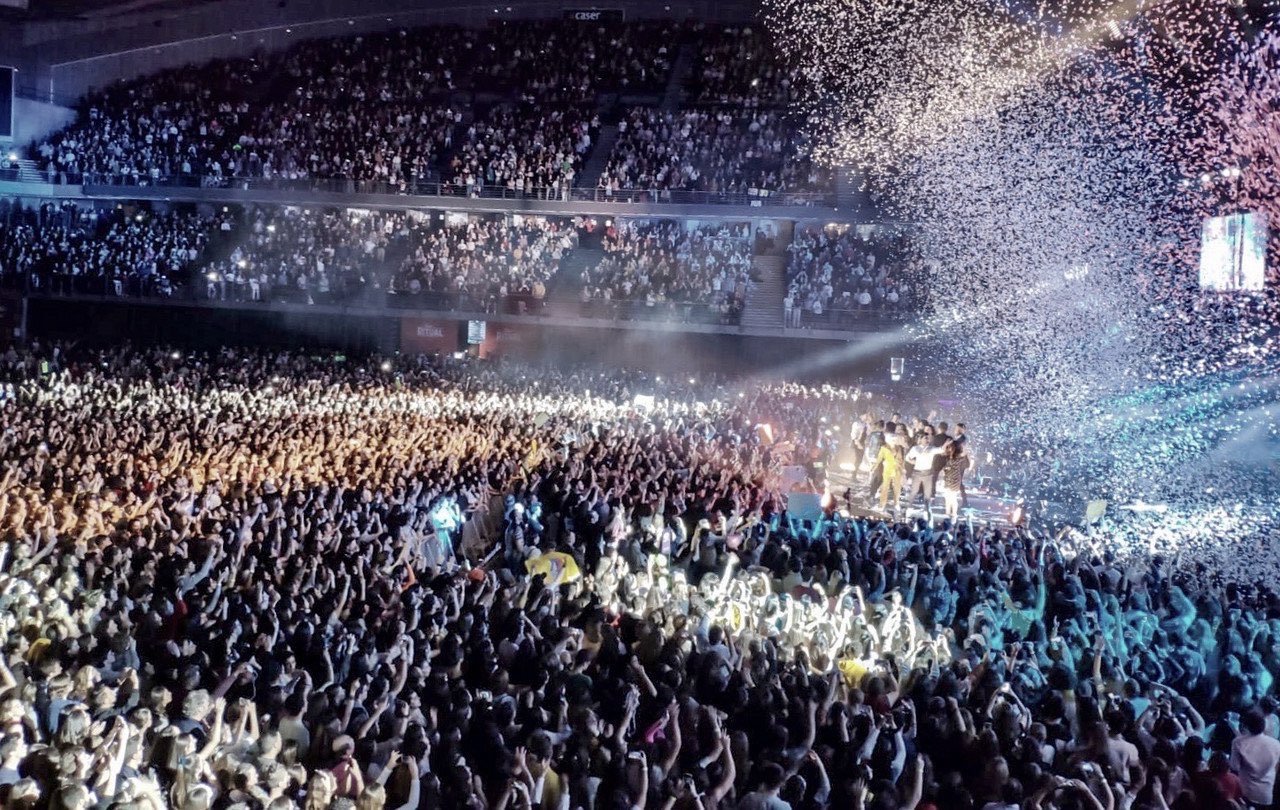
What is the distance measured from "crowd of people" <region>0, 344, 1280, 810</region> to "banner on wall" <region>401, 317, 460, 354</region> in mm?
15052

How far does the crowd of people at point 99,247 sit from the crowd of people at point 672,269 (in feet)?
30.7

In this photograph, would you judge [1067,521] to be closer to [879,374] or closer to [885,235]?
[879,374]

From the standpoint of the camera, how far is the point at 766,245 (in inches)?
1083

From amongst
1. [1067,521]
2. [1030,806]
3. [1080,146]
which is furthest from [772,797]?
[1080,146]

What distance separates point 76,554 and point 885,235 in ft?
69.5

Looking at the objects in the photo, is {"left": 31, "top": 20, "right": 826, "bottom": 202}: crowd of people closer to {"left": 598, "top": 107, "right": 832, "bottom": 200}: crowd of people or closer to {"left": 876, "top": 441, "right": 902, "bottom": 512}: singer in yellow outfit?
{"left": 598, "top": 107, "right": 832, "bottom": 200}: crowd of people

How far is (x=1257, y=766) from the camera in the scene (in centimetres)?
560

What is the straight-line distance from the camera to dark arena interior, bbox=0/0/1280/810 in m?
5.71

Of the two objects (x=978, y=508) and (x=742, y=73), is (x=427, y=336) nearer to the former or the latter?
(x=742, y=73)

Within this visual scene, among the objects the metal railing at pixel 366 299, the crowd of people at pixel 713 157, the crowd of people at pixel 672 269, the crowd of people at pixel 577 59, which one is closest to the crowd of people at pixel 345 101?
the crowd of people at pixel 577 59

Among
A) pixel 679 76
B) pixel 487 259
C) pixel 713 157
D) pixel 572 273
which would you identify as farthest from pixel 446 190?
pixel 679 76

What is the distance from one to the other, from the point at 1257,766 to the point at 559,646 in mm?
3518

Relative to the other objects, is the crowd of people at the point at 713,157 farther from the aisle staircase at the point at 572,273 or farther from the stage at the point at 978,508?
the stage at the point at 978,508

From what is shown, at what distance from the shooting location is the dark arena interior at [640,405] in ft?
18.7
